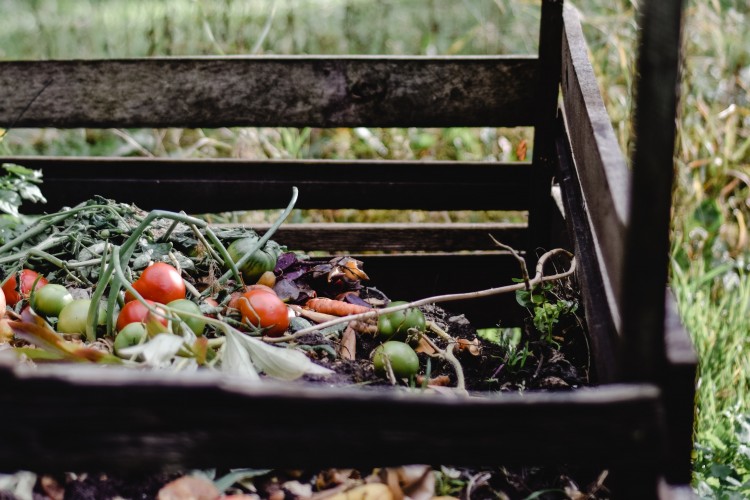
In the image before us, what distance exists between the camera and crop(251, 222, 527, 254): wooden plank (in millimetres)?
3096

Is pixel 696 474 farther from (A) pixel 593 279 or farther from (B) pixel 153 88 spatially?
(B) pixel 153 88

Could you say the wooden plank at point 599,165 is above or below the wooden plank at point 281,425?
above

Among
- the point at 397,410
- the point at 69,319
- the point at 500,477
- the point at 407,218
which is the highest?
the point at 397,410

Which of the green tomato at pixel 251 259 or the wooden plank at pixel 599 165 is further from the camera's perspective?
the green tomato at pixel 251 259

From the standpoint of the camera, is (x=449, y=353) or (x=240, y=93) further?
(x=240, y=93)

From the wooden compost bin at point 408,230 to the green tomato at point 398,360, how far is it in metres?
0.39

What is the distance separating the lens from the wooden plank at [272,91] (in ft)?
9.11

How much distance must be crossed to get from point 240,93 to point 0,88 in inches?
32.4

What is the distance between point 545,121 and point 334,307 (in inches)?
44.3

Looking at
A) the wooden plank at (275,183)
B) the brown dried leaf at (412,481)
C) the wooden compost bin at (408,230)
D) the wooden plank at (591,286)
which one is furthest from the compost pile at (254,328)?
the wooden plank at (275,183)

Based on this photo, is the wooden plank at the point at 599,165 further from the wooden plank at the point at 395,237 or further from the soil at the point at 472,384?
the wooden plank at the point at 395,237

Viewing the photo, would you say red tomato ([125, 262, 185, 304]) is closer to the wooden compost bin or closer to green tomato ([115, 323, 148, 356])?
green tomato ([115, 323, 148, 356])

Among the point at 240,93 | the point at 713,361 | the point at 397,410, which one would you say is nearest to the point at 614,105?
the point at 713,361

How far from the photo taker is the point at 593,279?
1714 millimetres
